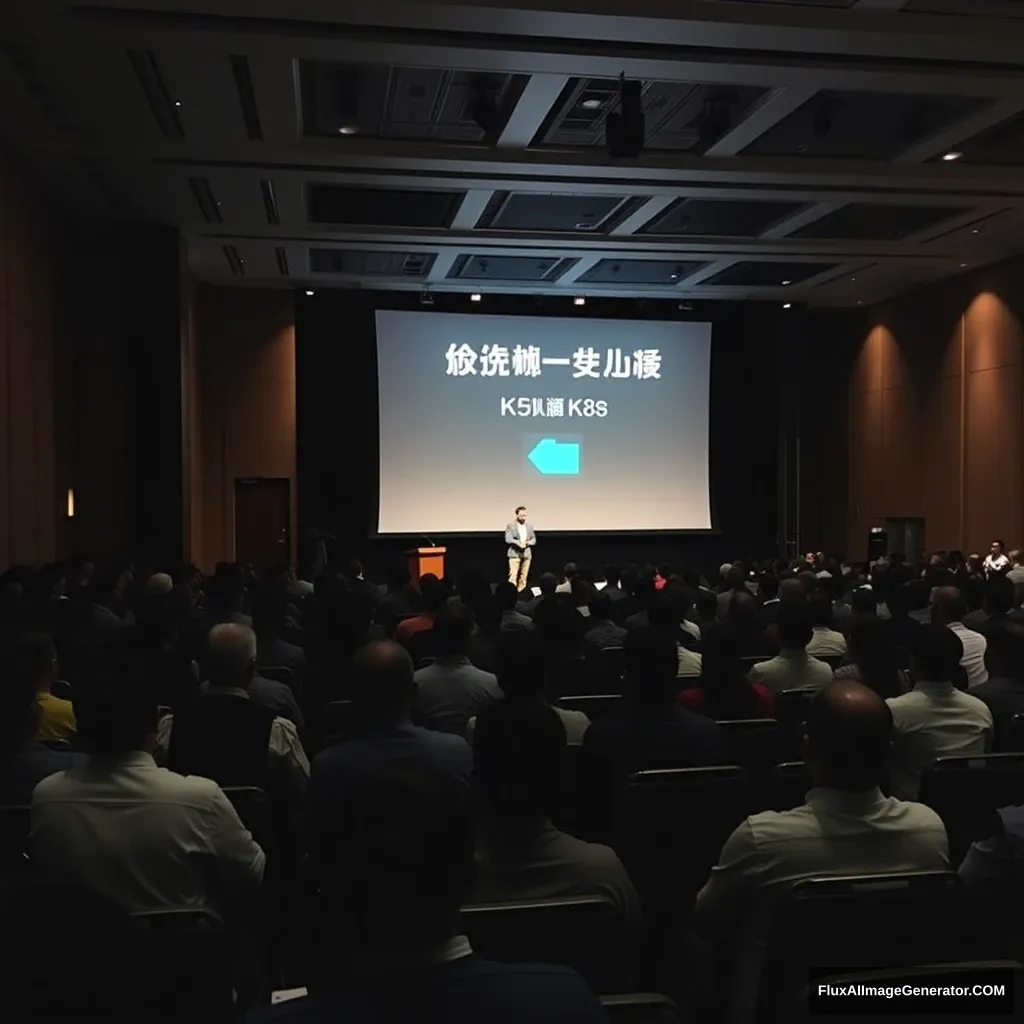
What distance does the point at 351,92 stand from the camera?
7.98 metres

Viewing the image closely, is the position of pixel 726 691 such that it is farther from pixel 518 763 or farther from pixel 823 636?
pixel 518 763

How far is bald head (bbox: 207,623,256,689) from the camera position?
3307mm

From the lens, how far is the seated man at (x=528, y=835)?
191 centimetres

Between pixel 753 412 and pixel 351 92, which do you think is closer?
pixel 351 92

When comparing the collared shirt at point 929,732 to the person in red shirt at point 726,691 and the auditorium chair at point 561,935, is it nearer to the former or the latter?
the person in red shirt at point 726,691

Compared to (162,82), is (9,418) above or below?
below

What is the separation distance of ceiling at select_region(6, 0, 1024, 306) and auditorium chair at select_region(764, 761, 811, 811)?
17.0 ft

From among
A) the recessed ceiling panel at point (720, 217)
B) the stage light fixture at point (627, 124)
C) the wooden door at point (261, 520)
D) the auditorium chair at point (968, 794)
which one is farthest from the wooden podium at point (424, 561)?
the auditorium chair at point (968, 794)

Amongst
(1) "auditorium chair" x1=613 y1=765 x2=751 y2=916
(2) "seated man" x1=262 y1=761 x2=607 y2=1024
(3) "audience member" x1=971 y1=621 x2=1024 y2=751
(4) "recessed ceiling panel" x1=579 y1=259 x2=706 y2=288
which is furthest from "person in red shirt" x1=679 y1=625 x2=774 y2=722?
(4) "recessed ceiling panel" x1=579 y1=259 x2=706 y2=288

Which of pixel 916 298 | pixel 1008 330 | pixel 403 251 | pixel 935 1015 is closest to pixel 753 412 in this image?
pixel 916 298

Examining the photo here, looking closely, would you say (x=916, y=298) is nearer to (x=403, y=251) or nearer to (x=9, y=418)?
(x=403, y=251)

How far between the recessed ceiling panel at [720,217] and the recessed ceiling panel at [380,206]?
2296mm

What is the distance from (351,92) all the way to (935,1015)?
7.77 meters

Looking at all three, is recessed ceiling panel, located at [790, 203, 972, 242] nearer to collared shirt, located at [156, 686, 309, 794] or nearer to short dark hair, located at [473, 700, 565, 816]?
collared shirt, located at [156, 686, 309, 794]
